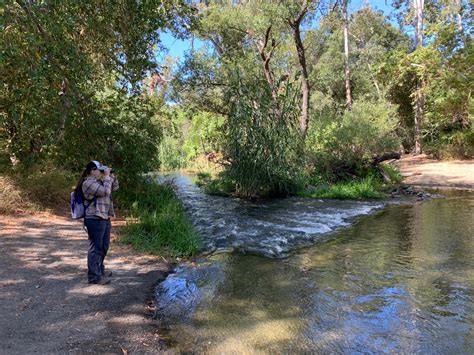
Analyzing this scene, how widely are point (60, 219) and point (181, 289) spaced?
4.67m

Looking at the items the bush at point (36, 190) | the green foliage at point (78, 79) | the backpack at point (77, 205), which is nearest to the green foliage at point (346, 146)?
the green foliage at point (78, 79)

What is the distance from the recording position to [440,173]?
64.7 feet

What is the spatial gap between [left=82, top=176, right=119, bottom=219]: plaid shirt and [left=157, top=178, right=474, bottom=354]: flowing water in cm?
143

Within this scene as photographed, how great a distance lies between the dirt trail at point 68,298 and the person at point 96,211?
0.26 m

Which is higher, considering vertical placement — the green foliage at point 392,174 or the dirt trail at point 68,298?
the green foliage at point 392,174

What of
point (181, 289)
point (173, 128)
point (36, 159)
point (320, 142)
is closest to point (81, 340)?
point (181, 289)

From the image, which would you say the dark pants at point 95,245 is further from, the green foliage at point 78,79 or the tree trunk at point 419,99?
the tree trunk at point 419,99

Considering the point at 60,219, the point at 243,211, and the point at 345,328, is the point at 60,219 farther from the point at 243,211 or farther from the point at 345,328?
the point at 345,328

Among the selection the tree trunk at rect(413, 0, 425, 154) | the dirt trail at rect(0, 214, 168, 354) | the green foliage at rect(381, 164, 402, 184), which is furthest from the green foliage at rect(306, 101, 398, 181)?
the dirt trail at rect(0, 214, 168, 354)

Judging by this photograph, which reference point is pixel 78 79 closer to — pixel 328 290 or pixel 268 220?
pixel 268 220

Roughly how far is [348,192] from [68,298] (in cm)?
1200

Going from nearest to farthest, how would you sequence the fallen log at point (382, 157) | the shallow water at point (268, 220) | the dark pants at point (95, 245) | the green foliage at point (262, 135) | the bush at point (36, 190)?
the dark pants at point (95, 245) < the shallow water at point (268, 220) < the bush at point (36, 190) < the green foliage at point (262, 135) < the fallen log at point (382, 157)

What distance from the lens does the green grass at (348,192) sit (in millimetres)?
15047

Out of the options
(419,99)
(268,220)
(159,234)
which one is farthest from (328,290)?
(419,99)
